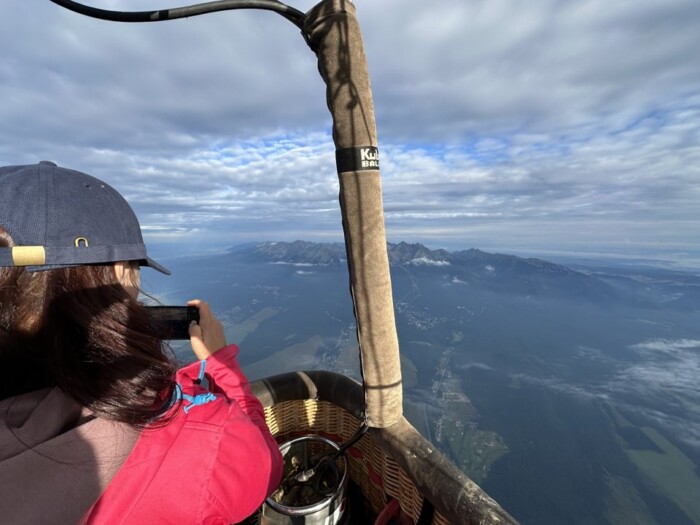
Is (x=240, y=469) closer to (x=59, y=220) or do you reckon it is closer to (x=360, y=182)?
(x=59, y=220)

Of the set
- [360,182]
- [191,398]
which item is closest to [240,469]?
[191,398]

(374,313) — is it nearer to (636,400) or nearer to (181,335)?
(181,335)

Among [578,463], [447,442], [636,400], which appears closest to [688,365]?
[636,400]

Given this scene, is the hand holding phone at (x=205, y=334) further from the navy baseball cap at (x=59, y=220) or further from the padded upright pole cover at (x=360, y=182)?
the padded upright pole cover at (x=360, y=182)

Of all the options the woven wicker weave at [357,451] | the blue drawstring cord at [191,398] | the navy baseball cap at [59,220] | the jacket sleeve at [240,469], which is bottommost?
the woven wicker weave at [357,451]

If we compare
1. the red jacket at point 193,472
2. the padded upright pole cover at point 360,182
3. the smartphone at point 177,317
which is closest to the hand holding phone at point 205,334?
the smartphone at point 177,317
